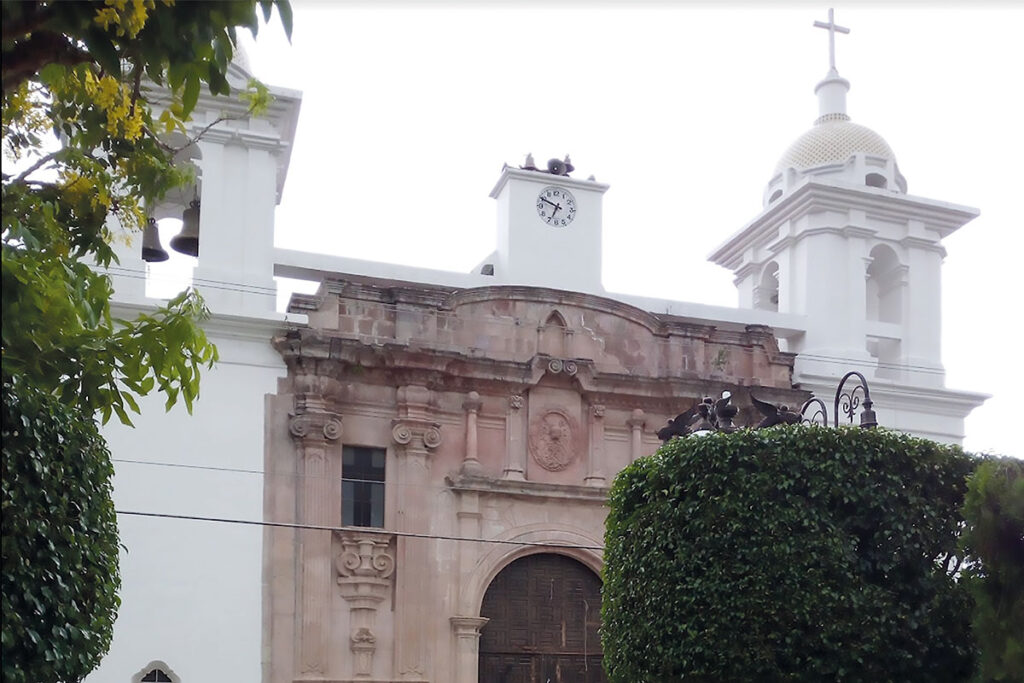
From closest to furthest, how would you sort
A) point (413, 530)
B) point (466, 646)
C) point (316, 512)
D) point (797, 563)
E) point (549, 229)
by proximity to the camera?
1. point (797, 563)
2. point (316, 512)
3. point (466, 646)
4. point (413, 530)
5. point (549, 229)

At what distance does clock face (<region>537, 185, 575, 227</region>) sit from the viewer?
22.1m

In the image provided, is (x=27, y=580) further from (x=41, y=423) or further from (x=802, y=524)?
(x=802, y=524)

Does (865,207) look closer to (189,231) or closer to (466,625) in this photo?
(466,625)

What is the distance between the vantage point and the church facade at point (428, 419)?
19.2 m

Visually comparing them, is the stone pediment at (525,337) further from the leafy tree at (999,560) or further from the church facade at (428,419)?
the leafy tree at (999,560)

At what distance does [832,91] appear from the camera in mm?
24516

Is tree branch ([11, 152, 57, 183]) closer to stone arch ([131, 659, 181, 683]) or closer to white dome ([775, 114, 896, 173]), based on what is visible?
stone arch ([131, 659, 181, 683])

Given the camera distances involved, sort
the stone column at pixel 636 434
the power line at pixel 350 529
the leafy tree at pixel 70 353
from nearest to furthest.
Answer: the leafy tree at pixel 70 353 → the power line at pixel 350 529 → the stone column at pixel 636 434

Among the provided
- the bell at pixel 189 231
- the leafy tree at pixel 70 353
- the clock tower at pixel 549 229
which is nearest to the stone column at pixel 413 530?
the clock tower at pixel 549 229

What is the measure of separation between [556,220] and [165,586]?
791 centimetres

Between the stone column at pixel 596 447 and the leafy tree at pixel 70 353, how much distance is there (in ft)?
38.0

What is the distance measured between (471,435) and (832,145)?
26.6 ft

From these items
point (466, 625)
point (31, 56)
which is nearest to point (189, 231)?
point (466, 625)

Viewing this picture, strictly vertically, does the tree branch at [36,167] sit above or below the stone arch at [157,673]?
above
